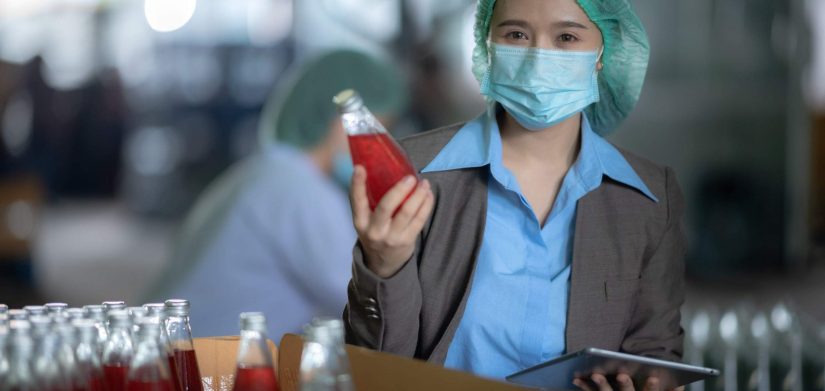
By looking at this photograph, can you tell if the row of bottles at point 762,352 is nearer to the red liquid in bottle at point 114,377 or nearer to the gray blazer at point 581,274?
the gray blazer at point 581,274

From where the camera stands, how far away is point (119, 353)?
149 cm

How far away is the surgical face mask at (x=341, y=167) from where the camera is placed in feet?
12.0

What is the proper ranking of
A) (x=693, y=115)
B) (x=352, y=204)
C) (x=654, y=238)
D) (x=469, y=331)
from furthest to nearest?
1. (x=693, y=115)
2. (x=654, y=238)
3. (x=469, y=331)
4. (x=352, y=204)

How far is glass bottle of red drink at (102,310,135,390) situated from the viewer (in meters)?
1.48

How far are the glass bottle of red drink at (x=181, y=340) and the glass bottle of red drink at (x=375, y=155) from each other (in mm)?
332

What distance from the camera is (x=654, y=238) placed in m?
2.00

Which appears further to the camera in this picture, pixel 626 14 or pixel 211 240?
pixel 211 240

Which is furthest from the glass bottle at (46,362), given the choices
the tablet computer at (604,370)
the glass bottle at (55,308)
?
the tablet computer at (604,370)

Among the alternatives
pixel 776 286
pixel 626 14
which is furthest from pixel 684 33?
pixel 626 14

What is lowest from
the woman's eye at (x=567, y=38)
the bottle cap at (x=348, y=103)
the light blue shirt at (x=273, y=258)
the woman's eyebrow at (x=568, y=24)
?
the light blue shirt at (x=273, y=258)

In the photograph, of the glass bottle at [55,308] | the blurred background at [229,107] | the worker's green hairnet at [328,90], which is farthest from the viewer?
the blurred background at [229,107]

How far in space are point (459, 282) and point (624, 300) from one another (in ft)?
1.00

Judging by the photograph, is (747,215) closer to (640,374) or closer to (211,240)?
(211,240)

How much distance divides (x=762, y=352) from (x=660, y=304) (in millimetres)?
1824
